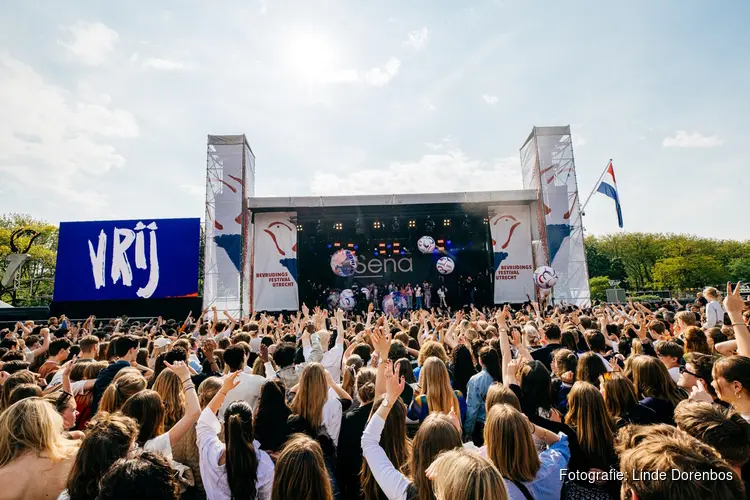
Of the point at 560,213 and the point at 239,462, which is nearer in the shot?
the point at 239,462

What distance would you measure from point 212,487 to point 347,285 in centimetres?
1770

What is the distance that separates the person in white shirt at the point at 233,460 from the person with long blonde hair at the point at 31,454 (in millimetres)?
659

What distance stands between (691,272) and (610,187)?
3512 cm

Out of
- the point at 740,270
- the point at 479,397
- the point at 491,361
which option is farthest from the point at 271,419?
the point at 740,270

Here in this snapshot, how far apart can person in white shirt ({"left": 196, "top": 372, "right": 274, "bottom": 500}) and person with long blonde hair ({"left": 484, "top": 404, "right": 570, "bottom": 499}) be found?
118 cm

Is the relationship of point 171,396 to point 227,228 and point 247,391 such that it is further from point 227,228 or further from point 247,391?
point 227,228

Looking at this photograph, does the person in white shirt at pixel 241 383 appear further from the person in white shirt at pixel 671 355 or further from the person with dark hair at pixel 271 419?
the person in white shirt at pixel 671 355

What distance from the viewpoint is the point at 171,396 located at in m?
2.80

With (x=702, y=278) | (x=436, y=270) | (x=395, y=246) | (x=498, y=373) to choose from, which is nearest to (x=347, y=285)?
(x=395, y=246)

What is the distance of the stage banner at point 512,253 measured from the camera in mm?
18578

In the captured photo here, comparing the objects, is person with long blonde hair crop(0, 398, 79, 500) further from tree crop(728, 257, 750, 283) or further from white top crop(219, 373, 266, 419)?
tree crop(728, 257, 750, 283)

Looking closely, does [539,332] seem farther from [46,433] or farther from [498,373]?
[46,433]

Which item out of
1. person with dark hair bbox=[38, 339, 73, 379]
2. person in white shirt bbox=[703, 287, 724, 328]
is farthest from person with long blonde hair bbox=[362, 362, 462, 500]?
person in white shirt bbox=[703, 287, 724, 328]

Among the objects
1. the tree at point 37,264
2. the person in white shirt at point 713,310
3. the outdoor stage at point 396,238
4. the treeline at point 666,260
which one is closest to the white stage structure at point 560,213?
the outdoor stage at point 396,238
